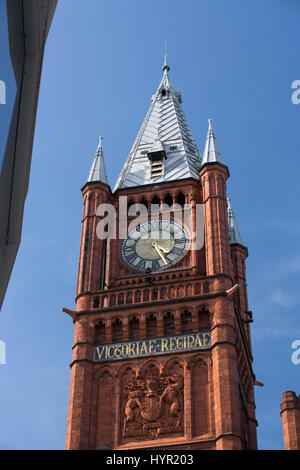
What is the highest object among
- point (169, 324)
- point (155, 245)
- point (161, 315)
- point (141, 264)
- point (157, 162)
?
point (157, 162)

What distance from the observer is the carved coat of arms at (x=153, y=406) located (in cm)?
3033

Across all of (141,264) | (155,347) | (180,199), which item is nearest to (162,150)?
(180,199)

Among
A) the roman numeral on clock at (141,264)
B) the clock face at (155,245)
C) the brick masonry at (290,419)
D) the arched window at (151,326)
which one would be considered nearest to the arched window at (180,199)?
the clock face at (155,245)

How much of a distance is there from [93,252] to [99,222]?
2.01m

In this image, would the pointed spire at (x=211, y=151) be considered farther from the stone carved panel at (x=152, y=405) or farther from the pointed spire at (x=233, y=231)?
the stone carved panel at (x=152, y=405)

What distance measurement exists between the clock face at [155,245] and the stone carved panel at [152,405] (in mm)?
6114

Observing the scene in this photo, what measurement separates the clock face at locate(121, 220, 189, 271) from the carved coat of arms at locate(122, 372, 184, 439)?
247 inches

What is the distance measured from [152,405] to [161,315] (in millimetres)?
4146

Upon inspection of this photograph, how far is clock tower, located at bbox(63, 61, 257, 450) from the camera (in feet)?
100

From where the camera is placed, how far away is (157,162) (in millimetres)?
42500

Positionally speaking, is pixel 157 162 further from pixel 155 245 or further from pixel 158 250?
pixel 158 250

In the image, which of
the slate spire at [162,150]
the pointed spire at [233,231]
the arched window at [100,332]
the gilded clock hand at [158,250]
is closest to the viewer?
the arched window at [100,332]

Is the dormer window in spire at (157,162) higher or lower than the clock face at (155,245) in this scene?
higher

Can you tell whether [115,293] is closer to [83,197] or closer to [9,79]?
[83,197]
